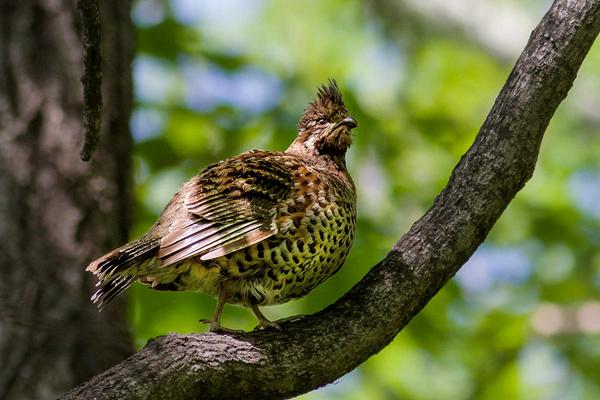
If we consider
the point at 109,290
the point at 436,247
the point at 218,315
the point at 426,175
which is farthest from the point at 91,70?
the point at 426,175

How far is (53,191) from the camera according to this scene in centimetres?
684

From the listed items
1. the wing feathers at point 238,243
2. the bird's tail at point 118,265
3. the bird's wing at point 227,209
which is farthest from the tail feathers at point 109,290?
the wing feathers at point 238,243

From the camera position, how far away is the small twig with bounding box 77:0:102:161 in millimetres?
4785

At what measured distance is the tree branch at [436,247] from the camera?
15.4 ft

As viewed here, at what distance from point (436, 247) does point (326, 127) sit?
6.15 feet

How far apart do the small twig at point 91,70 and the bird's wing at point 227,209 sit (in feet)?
2.19

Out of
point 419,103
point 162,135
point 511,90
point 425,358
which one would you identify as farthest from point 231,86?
point 511,90

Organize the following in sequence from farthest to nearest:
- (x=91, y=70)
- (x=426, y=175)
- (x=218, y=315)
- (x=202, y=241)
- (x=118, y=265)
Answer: (x=426, y=175), (x=218, y=315), (x=202, y=241), (x=118, y=265), (x=91, y=70)

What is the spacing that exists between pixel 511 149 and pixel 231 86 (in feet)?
15.5

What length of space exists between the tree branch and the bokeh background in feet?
8.27

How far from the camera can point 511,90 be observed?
5.15 metres

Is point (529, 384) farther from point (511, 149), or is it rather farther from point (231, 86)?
point (511, 149)

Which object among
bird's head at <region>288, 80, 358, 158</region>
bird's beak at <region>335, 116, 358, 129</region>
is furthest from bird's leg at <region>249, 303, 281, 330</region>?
bird's beak at <region>335, 116, 358, 129</region>

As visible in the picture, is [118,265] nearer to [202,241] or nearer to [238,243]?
[202,241]
